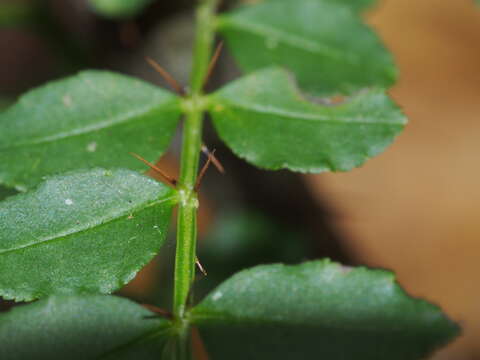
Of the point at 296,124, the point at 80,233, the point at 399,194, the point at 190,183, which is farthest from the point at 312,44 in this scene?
the point at 399,194

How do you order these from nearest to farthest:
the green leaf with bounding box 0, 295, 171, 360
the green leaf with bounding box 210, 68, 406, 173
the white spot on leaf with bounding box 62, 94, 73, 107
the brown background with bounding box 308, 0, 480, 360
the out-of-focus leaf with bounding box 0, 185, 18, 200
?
the green leaf with bounding box 0, 295, 171, 360 → the green leaf with bounding box 210, 68, 406, 173 → the white spot on leaf with bounding box 62, 94, 73, 107 → the out-of-focus leaf with bounding box 0, 185, 18, 200 → the brown background with bounding box 308, 0, 480, 360

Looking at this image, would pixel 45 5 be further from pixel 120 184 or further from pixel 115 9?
pixel 120 184

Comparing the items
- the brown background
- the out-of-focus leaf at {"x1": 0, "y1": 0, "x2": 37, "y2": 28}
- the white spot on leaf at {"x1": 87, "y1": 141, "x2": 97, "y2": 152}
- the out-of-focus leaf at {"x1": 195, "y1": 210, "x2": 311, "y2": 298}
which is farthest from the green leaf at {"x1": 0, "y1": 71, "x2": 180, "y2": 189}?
the brown background

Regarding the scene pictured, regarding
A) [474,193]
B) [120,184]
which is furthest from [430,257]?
[120,184]

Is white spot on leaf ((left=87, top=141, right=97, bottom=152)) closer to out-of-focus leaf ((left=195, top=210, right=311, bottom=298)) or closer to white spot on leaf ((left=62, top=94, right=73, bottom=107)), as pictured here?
white spot on leaf ((left=62, top=94, right=73, bottom=107))

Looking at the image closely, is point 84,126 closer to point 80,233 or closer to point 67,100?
point 67,100

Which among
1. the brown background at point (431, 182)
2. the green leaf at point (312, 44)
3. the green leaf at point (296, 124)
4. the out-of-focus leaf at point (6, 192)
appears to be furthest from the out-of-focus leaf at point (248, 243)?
the green leaf at point (296, 124)
